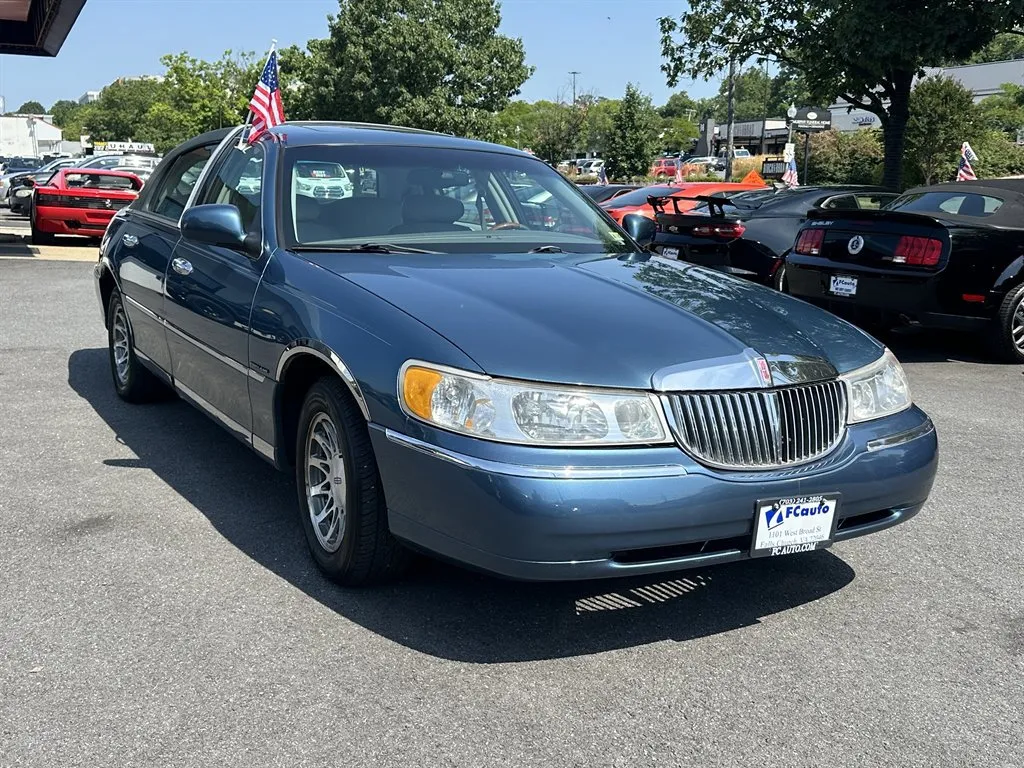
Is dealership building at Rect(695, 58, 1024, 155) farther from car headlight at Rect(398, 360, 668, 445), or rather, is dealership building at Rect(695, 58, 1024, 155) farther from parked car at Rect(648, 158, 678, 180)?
car headlight at Rect(398, 360, 668, 445)

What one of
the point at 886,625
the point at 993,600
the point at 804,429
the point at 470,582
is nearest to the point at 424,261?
the point at 470,582

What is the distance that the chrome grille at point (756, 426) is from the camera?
9.91ft

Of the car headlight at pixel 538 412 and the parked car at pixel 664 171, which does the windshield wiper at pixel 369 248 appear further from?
the parked car at pixel 664 171

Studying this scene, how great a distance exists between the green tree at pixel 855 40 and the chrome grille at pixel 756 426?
1097cm

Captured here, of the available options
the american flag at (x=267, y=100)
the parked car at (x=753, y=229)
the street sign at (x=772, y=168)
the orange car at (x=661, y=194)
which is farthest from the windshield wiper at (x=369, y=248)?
the street sign at (x=772, y=168)

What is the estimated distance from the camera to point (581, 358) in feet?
10.0

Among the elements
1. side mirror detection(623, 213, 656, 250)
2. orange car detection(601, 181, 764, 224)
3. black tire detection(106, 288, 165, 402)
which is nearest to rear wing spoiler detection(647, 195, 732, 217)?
orange car detection(601, 181, 764, 224)

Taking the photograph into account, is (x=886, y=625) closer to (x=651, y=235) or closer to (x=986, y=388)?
(x=651, y=235)

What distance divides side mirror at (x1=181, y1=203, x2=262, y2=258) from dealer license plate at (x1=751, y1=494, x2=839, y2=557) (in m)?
2.22

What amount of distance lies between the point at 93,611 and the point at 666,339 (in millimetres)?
2083

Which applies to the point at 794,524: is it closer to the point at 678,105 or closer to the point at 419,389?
the point at 419,389

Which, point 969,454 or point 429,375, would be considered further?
point 969,454

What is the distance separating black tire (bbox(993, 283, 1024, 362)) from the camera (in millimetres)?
8062

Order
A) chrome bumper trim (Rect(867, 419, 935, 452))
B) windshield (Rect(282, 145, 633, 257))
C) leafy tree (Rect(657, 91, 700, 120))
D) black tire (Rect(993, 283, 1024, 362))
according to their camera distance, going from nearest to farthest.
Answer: chrome bumper trim (Rect(867, 419, 935, 452)), windshield (Rect(282, 145, 633, 257)), black tire (Rect(993, 283, 1024, 362)), leafy tree (Rect(657, 91, 700, 120))
